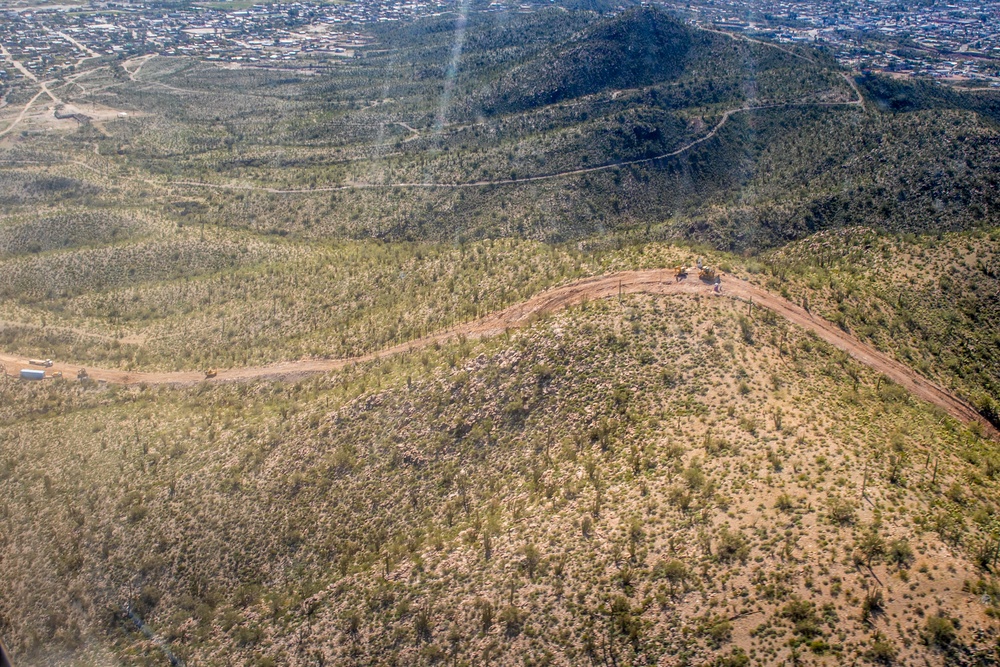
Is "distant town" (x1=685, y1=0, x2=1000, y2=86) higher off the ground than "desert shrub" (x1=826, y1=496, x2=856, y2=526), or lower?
higher

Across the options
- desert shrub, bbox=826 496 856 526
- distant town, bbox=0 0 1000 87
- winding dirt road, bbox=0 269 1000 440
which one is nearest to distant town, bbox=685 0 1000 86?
distant town, bbox=0 0 1000 87

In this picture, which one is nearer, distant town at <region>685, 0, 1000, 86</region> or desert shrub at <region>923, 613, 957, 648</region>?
desert shrub at <region>923, 613, 957, 648</region>

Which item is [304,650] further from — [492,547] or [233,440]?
[233,440]

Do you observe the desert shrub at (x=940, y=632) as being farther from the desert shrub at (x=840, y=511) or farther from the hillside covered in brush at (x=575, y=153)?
the hillside covered in brush at (x=575, y=153)

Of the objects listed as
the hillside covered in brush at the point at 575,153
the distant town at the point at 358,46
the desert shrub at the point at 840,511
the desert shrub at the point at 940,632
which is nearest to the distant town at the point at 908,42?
the distant town at the point at 358,46

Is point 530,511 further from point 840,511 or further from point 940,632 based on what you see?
point 940,632

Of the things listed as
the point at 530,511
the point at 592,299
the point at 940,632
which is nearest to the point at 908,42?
the point at 592,299

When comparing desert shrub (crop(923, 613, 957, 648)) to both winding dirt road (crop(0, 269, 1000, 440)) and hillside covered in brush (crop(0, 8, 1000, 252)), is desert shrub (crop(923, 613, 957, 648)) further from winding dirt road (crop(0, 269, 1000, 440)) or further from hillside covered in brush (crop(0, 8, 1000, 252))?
hillside covered in brush (crop(0, 8, 1000, 252))

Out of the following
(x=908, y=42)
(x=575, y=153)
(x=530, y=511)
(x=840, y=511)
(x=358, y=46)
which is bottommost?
(x=530, y=511)
